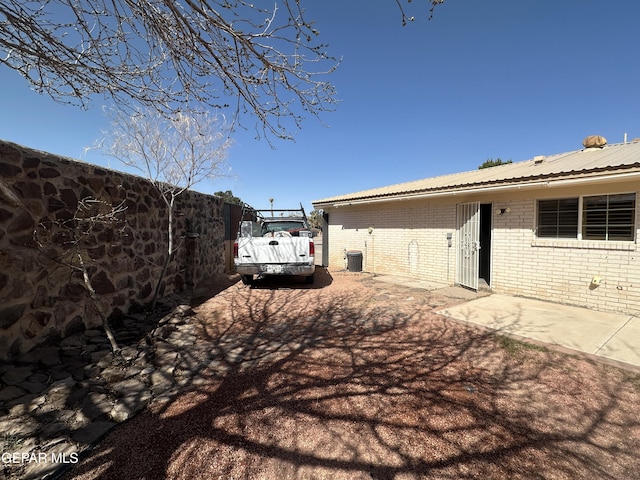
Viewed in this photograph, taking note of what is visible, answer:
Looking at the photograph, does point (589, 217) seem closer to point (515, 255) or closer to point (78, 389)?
point (515, 255)

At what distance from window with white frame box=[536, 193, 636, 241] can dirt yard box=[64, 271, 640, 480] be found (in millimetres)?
3471

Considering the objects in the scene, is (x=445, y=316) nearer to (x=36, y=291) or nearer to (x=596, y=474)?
(x=596, y=474)

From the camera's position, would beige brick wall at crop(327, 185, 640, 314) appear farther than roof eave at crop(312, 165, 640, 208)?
Yes

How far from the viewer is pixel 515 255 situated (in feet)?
23.3

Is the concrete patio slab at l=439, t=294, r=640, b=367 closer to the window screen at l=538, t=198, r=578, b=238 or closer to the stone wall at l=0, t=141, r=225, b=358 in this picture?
the window screen at l=538, t=198, r=578, b=238

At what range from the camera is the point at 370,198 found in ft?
35.6

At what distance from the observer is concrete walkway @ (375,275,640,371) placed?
4031mm

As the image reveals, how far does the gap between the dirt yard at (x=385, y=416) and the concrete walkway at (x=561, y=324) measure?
45cm

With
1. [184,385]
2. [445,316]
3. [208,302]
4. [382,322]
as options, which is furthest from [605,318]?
[208,302]

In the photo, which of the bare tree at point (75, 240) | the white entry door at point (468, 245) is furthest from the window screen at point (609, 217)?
the bare tree at point (75, 240)

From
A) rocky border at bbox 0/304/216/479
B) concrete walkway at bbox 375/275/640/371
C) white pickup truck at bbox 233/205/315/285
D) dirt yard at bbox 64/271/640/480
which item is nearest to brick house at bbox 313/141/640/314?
concrete walkway at bbox 375/275/640/371

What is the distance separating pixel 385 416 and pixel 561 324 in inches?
169

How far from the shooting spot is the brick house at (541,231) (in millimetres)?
5516

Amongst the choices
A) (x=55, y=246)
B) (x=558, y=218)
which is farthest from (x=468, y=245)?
(x=55, y=246)
